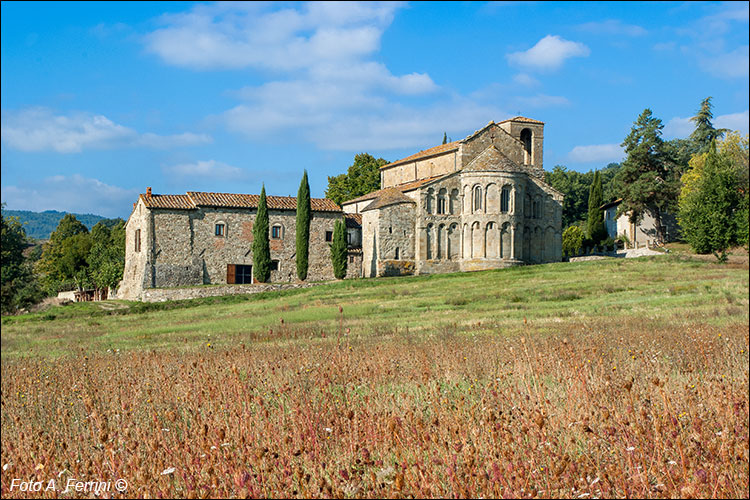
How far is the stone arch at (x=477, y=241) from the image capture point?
166 feet

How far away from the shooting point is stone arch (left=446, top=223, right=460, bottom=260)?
51.9m

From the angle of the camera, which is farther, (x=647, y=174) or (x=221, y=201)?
(x=647, y=174)

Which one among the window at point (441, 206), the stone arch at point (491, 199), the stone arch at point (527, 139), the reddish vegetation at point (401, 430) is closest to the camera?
the reddish vegetation at point (401, 430)

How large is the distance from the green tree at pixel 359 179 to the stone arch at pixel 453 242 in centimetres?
2019

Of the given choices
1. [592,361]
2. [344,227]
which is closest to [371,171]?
[344,227]

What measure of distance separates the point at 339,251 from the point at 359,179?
2453cm

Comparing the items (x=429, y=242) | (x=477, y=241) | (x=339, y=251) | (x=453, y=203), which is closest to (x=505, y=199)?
(x=477, y=241)

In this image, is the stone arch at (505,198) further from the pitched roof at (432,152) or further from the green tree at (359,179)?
the green tree at (359,179)

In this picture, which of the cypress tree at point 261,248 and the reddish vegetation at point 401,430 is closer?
the reddish vegetation at point 401,430

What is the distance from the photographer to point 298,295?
130ft

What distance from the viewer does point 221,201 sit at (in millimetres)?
47844

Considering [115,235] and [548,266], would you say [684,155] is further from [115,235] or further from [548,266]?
[115,235]

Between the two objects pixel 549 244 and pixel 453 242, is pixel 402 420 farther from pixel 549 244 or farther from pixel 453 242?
pixel 549 244

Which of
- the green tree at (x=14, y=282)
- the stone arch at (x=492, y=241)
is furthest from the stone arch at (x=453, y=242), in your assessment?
the green tree at (x=14, y=282)
